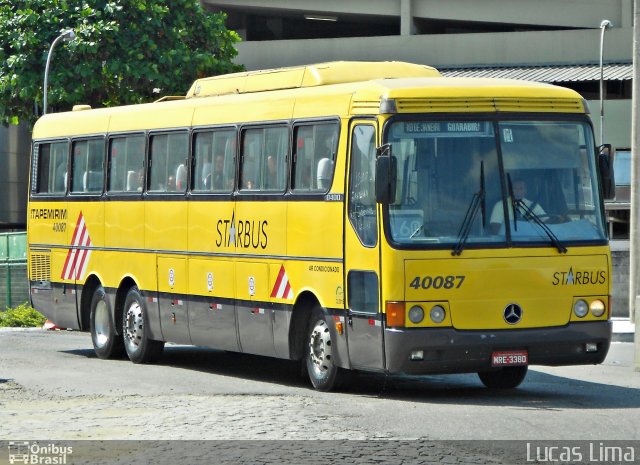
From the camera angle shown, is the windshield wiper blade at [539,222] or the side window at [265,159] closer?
the windshield wiper blade at [539,222]

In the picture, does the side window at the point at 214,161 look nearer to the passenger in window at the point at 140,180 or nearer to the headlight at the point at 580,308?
the passenger in window at the point at 140,180

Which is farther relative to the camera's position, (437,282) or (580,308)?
(580,308)

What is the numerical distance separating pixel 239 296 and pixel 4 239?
67.8 feet

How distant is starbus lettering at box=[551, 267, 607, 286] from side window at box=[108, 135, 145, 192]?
688cm

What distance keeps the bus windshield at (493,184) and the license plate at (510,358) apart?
106cm

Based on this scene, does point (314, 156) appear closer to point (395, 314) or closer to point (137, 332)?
point (395, 314)

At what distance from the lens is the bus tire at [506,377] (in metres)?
16.3

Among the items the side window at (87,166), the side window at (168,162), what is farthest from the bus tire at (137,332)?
the side window at (87,166)

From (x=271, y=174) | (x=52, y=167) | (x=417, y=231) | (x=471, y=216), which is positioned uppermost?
(x=52, y=167)

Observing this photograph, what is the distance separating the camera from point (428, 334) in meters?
14.7

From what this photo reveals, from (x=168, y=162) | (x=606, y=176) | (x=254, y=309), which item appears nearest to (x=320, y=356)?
(x=254, y=309)

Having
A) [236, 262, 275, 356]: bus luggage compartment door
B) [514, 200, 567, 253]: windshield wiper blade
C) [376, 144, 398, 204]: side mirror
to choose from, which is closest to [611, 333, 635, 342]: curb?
[236, 262, 275, 356]: bus luggage compartment door

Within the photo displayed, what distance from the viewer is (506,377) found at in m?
16.4

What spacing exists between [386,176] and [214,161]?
170 inches
